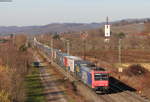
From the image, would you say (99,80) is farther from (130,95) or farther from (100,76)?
(130,95)

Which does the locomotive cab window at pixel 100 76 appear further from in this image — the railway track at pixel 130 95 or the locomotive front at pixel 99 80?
the railway track at pixel 130 95

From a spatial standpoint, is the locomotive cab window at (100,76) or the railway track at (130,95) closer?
the railway track at (130,95)

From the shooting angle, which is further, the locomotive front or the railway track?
the locomotive front

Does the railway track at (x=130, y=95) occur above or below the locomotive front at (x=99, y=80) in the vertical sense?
below

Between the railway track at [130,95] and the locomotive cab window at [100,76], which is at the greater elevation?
the locomotive cab window at [100,76]

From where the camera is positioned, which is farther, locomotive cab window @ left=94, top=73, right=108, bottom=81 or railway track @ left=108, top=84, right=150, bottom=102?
locomotive cab window @ left=94, top=73, right=108, bottom=81

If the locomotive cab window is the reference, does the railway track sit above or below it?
below

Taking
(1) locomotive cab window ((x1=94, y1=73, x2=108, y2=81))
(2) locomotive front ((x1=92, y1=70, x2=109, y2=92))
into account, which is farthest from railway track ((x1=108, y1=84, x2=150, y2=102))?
(1) locomotive cab window ((x1=94, y1=73, x2=108, y2=81))

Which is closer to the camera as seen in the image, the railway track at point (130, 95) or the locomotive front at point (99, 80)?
the railway track at point (130, 95)

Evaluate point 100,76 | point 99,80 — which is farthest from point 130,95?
point 100,76

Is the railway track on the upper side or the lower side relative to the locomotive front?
lower

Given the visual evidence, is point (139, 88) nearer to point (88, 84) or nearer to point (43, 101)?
point (88, 84)

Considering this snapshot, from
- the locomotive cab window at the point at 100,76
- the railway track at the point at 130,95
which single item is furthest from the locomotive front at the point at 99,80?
the railway track at the point at 130,95

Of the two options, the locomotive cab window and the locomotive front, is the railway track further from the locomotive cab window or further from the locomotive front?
the locomotive cab window
